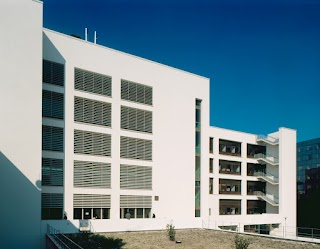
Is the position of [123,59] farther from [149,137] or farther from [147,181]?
[147,181]

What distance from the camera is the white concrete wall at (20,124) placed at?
2152 centimetres

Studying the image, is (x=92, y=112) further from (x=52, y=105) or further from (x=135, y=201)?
(x=135, y=201)

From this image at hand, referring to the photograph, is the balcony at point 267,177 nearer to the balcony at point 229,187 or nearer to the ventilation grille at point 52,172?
the balcony at point 229,187

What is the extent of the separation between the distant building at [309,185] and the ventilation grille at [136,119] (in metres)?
38.1

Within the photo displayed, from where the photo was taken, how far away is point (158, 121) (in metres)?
32.3

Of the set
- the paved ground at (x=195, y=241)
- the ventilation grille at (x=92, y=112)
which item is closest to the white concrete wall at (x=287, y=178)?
the paved ground at (x=195, y=241)

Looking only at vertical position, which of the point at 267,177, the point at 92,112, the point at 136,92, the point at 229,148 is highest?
the point at 136,92

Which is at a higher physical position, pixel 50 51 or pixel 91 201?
pixel 50 51

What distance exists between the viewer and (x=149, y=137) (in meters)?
31.7

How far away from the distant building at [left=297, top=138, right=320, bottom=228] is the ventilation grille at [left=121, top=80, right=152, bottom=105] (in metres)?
39.1

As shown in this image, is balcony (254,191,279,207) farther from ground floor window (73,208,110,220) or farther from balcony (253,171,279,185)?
ground floor window (73,208,110,220)

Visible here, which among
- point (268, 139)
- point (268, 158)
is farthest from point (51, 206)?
point (268, 139)

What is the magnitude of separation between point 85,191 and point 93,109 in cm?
667

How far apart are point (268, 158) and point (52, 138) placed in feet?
109
